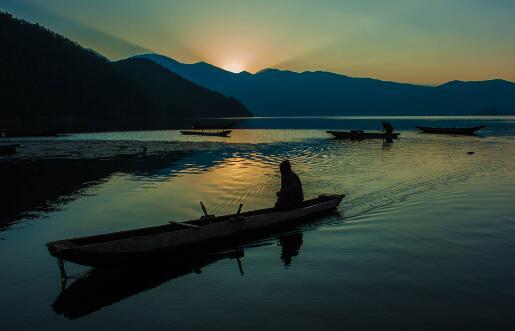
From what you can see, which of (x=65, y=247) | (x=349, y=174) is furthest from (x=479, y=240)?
(x=349, y=174)

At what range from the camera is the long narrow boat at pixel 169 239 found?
480 inches

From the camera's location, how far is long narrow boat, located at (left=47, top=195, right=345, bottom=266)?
40.0ft

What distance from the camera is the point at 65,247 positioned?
1181 centimetres

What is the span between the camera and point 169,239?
13.9 metres

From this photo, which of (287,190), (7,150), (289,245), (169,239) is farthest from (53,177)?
(289,245)

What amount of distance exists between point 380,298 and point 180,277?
5.90m

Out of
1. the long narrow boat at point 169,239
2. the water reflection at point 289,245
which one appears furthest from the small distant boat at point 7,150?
the water reflection at point 289,245

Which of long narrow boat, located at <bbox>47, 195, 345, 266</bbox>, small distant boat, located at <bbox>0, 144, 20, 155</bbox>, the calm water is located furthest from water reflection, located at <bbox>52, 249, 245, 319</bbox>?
small distant boat, located at <bbox>0, 144, 20, 155</bbox>

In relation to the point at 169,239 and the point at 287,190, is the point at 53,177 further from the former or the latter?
the point at 169,239

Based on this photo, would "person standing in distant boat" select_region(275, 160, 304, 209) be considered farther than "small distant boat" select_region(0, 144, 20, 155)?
No

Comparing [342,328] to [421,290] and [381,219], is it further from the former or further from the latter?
[381,219]

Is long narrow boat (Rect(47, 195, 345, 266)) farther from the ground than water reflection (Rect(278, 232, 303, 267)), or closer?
farther from the ground

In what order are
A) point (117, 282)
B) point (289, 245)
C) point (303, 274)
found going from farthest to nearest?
point (289, 245) < point (303, 274) < point (117, 282)

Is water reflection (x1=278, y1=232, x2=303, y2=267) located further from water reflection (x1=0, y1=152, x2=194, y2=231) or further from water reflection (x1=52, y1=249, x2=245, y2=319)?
water reflection (x1=0, y1=152, x2=194, y2=231)
